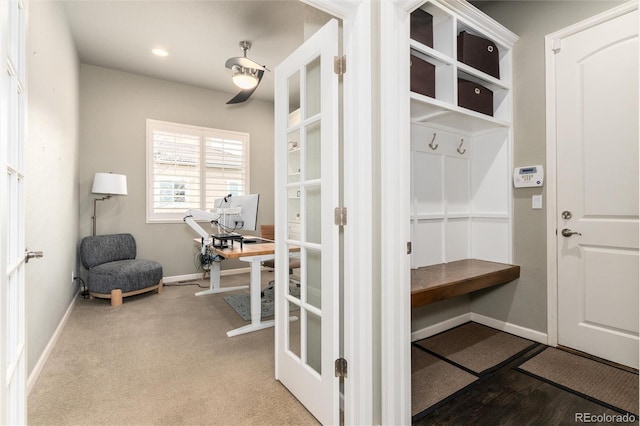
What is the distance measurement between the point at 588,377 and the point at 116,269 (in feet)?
14.5

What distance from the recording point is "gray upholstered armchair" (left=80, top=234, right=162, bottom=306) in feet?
Answer: 11.9

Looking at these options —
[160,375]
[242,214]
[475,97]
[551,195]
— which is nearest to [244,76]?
[242,214]

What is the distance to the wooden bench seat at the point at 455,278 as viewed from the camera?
207 centimetres

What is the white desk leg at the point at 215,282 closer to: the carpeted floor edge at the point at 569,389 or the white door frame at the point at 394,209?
the white door frame at the point at 394,209

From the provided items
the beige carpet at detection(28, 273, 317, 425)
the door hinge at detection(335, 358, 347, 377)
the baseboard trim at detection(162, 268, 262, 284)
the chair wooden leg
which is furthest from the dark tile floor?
the baseboard trim at detection(162, 268, 262, 284)

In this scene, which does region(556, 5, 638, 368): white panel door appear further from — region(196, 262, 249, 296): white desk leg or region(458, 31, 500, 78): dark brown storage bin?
region(196, 262, 249, 296): white desk leg

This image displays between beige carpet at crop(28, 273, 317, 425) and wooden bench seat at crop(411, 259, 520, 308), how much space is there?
40.0 inches

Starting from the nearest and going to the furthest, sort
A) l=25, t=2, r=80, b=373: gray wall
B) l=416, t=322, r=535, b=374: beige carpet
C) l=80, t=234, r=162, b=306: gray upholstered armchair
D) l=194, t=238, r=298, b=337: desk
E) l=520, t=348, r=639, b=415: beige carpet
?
l=520, t=348, r=639, b=415: beige carpet < l=25, t=2, r=80, b=373: gray wall < l=416, t=322, r=535, b=374: beige carpet < l=194, t=238, r=298, b=337: desk < l=80, t=234, r=162, b=306: gray upholstered armchair

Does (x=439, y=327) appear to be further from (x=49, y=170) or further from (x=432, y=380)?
(x=49, y=170)

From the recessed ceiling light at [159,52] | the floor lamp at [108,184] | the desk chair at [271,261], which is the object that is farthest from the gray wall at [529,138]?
the floor lamp at [108,184]

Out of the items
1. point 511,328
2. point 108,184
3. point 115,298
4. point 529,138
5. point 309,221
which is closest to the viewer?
point 309,221

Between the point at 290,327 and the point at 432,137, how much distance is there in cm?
193

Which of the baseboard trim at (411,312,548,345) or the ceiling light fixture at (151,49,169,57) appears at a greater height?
the ceiling light fixture at (151,49,169,57)

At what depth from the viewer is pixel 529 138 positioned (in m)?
2.67
